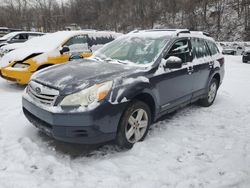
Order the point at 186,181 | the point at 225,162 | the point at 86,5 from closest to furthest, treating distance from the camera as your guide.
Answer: the point at 186,181
the point at 225,162
the point at 86,5

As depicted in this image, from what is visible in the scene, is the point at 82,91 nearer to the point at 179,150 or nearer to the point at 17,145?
the point at 17,145

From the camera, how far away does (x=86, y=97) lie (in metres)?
3.40

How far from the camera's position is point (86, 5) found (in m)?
58.8

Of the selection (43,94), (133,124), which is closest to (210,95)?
(133,124)

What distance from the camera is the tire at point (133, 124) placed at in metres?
3.71

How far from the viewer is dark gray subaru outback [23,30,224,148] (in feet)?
11.1

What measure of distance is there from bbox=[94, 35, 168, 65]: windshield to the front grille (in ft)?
4.62

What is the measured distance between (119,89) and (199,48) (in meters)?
2.71

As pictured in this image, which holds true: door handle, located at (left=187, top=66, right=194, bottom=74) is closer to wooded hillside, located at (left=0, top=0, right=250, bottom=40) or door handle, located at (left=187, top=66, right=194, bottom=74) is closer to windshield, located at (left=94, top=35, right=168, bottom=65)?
windshield, located at (left=94, top=35, right=168, bottom=65)

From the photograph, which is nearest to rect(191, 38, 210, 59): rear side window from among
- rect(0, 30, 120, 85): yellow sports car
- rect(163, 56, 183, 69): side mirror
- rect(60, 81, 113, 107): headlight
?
rect(163, 56, 183, 69): side mirror

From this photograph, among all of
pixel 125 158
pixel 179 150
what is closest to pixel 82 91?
pixel 125 158

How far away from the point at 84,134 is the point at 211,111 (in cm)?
336

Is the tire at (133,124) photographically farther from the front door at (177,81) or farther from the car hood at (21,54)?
the car hood at (21,54)

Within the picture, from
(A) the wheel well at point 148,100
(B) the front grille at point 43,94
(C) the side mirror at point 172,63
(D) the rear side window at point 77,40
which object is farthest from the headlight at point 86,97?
(D) the rear side window at point 77,40
